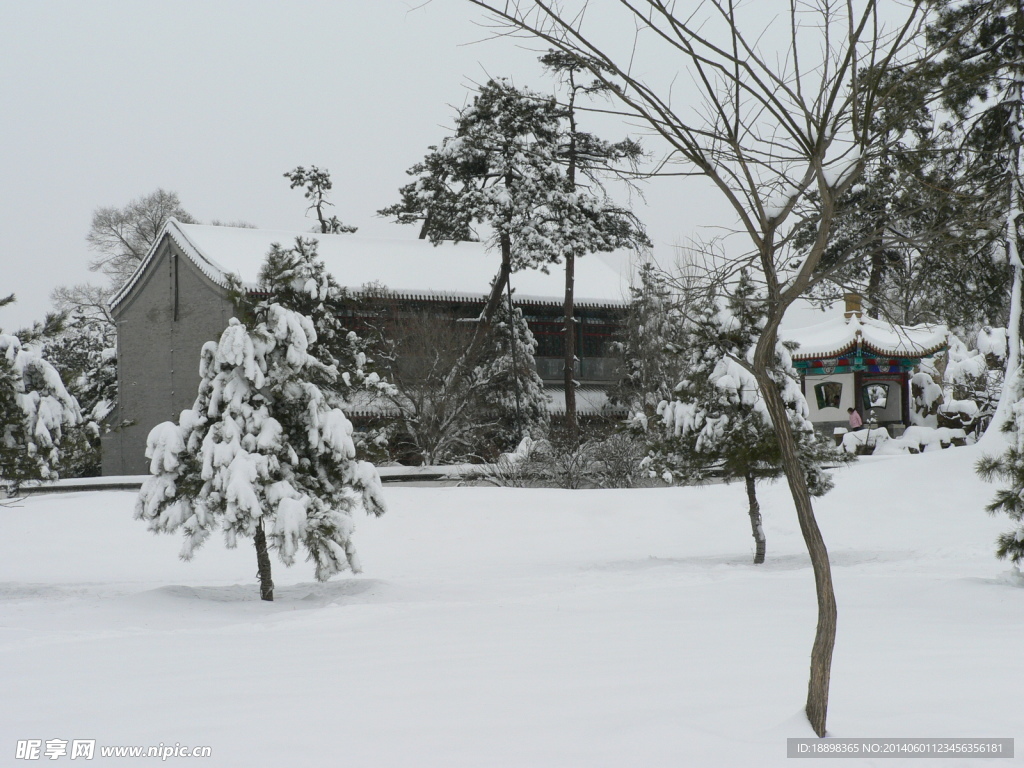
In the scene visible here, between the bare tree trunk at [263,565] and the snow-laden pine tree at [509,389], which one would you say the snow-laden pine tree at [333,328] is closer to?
the snow-laden pine tree at [509,389]

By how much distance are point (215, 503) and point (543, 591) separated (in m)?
3.86

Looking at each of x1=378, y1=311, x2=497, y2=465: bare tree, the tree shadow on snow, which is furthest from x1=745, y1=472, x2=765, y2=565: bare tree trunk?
x1=378, y1=311, x2=497, y2=465: bare tree

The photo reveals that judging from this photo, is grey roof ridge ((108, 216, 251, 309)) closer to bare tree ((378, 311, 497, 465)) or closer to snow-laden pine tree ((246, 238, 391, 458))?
snow-laden pine tree ((246, 238, 391, 458))

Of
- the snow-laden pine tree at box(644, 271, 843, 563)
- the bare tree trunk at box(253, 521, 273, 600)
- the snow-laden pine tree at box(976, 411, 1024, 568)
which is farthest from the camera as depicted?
the snow-laden pine tree at box(644, 271, 843, 563)

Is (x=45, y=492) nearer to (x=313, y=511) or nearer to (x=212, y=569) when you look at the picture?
(x=212, y=569)

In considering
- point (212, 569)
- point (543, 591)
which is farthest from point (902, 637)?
point (212, 569)

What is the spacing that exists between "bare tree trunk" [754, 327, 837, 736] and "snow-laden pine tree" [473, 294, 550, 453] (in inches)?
843

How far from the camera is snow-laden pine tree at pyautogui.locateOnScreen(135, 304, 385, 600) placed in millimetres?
10156

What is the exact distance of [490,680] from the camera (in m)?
5.71

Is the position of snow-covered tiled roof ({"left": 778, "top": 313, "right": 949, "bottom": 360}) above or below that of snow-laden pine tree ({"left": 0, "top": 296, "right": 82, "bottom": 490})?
above

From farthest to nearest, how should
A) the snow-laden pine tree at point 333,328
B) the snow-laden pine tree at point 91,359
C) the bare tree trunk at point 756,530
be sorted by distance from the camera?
the snow-laden pine tree at point 91,359 → the snow-laden pine tree at point 333,328 → the bare tree trunk at point 756,530

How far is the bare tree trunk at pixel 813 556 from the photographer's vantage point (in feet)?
13.7

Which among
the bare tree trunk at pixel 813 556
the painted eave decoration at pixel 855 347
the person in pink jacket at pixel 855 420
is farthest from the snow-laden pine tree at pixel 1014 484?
the person in pink jacket at pixel 855 420

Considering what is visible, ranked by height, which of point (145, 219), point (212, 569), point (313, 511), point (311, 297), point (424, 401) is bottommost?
point (212, 569)
